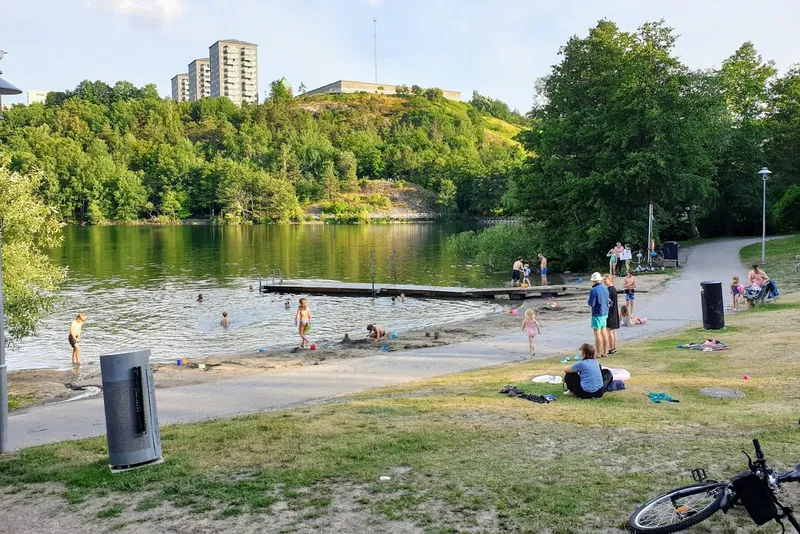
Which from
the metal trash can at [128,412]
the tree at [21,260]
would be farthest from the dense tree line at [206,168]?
the metal trash can at [128,412]

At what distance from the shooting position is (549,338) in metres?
18.6

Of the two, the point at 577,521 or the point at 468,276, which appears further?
the point at 468,276

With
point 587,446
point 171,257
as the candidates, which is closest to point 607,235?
point 587,446

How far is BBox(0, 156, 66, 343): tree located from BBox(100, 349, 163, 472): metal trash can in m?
13.7

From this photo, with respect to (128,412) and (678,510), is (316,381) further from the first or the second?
(678,510)

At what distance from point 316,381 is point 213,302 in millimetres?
22658

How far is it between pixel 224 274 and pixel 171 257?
52.7ft

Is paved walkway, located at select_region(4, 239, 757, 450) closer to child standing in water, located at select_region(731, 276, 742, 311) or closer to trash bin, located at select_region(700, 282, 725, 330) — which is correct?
child standing in water, located at select_region(731, 276, 742, 311)

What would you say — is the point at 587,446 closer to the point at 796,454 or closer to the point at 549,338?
the point at 796,454

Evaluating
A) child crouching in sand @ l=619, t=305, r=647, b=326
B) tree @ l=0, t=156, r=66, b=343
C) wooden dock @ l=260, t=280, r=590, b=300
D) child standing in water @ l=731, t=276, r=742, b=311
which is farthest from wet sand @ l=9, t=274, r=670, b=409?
wooden dock @ l=260, t=280, r=590, b=300

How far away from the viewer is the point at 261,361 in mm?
18328

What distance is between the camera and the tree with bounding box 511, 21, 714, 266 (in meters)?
36.3

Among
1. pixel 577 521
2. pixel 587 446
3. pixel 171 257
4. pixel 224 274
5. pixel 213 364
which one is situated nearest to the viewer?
pixel 577 521

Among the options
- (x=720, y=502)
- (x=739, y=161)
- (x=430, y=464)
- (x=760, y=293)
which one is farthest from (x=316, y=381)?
(x=739, y=161)
